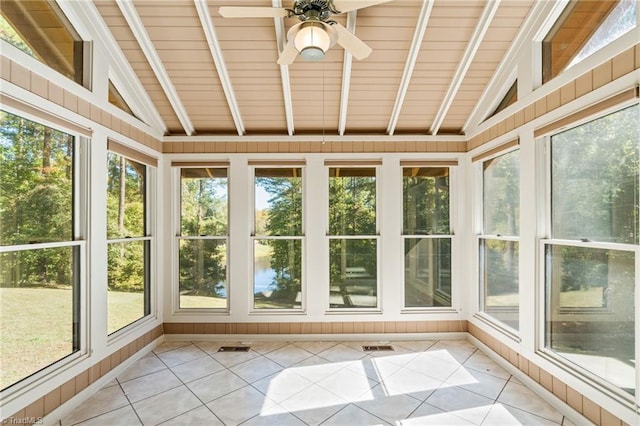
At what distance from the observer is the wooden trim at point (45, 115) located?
2236 mm

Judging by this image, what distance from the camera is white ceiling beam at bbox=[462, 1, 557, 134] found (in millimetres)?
2779

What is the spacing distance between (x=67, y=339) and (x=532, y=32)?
4903 millimetres


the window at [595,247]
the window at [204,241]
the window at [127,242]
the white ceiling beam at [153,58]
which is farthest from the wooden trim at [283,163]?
the window at [595,247]

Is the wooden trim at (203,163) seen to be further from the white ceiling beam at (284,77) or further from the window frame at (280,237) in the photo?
the white ceiling beam at (284,77)

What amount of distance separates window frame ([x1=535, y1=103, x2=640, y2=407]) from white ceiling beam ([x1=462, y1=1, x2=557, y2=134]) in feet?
2.93

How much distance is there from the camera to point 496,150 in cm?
366

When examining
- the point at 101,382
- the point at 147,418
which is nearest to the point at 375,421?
the point at 147,418

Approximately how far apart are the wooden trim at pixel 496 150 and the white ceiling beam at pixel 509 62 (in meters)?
0.41

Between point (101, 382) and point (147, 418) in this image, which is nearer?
point (147, 418)

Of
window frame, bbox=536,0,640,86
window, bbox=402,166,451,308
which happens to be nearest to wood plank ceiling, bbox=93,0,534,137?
window frame, bbox=536,0,640,86

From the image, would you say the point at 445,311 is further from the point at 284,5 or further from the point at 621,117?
the point at 284,5

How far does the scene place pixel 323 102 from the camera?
3887 millimetres

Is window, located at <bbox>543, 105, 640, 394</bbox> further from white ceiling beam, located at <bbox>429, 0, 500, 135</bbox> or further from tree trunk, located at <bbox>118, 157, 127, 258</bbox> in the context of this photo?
tree trunk, located at <bbox>118, 157, 127, 258</bbox>

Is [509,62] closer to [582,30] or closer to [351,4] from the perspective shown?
[582,30]
